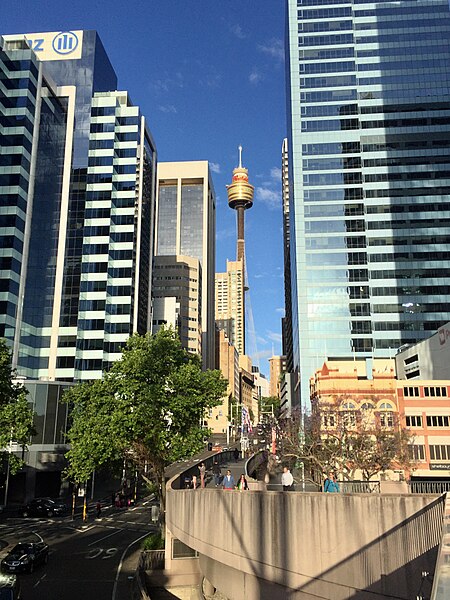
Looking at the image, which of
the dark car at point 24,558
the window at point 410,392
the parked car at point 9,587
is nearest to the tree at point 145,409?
the dark car at point 24,558

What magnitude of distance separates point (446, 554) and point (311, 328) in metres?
101

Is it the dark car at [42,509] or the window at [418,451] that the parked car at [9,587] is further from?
the window at [418,451]

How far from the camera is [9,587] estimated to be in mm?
21484

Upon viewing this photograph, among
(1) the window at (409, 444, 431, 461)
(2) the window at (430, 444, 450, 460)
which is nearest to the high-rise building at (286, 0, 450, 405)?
(1) the window at (409, 444, 431, 461)

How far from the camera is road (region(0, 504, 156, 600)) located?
87.0 feet

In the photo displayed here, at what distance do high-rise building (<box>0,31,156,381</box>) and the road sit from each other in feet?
143

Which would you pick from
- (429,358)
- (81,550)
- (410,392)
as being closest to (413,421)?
(410,392)

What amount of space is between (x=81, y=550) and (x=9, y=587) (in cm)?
1438

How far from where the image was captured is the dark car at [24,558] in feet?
93.8

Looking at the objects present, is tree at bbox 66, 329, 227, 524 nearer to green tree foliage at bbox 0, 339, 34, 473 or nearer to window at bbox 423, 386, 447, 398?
green tree foliage at bbox 0, 339, 34, 473

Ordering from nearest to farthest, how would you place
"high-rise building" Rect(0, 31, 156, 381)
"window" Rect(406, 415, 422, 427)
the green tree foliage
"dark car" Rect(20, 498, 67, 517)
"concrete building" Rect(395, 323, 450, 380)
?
the green tree foliage < "dark car" Rect(20, 498, 67, 517) < "window" Rect(406, 415, 422, 427) < "concrete building" Rect(395, 323, 450, 380) < "high-rise building" Rect(0, 31, 156, 381)

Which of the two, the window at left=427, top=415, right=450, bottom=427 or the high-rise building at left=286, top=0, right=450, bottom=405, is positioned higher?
the high-rise building at left=286, top=0, right=450, bottom=405

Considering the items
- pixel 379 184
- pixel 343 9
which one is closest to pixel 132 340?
pixel 379 184

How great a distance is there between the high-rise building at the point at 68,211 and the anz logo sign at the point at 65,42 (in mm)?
202
